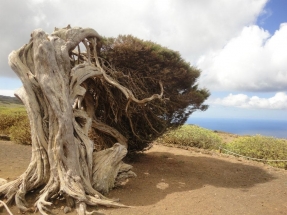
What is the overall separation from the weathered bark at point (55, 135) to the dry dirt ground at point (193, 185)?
0.33m

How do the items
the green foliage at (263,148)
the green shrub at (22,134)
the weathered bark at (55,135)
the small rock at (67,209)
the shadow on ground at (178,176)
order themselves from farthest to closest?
the green shrub at (22,134), the green foliage at (263,148), the shadow on ground at (178,176), the weathered bark at (55,135), the small rock at (67,209)

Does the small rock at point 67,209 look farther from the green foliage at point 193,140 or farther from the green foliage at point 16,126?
the green foliage at point 193,140

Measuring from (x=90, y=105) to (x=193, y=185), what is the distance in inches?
153

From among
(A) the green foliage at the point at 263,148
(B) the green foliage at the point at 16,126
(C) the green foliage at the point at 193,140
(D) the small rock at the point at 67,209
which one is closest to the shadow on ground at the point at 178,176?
(D) the small rock at the point at 67,209

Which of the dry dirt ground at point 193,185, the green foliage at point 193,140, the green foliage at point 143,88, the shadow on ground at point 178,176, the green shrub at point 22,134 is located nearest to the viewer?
the dry dirt ground at point 193,185

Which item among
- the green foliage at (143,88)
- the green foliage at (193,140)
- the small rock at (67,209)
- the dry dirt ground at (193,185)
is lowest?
the small rock at (67,209)

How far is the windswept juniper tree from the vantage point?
20.5 feet

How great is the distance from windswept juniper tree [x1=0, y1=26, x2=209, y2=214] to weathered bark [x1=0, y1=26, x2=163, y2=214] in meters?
0.02

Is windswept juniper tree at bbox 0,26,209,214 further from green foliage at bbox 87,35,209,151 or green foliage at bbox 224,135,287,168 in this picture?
green foliage at bbox 224,135,287,168

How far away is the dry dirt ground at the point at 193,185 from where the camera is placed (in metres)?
6.21

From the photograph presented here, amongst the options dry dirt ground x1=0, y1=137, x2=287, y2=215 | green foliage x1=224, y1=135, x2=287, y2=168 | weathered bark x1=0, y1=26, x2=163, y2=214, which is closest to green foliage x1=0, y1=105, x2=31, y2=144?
dry dirt ground x1=0, y1=137, x2=287, y2=215

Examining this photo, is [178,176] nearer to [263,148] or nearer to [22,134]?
[263,148]

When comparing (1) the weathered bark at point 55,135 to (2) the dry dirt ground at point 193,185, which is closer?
(1) the weathered bark at point 55,135

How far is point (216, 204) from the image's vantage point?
6445 millimetres
